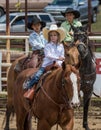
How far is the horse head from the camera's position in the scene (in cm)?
600

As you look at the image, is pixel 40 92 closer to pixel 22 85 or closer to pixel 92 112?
pixel 22 85

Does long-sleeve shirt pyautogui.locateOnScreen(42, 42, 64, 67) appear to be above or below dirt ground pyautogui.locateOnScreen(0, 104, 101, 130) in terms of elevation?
above

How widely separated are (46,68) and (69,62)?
0.99 metres

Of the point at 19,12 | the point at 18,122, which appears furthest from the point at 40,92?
the point at 19,12

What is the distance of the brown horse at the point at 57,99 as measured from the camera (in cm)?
611

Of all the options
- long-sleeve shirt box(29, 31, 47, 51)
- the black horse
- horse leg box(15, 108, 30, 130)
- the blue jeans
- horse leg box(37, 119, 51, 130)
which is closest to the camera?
horse leg box(37, 119, 51, 130)

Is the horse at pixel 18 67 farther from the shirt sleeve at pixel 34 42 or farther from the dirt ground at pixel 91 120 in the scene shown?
the dirt ground at pixel 91 120

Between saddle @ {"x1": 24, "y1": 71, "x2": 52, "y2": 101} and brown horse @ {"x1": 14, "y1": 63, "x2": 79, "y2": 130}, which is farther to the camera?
saddle @ {"x1": 24, "y1": 71, "x2": 52, "y2": 101}

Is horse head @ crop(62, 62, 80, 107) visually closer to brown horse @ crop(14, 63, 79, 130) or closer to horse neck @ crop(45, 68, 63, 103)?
brown horse @ crop(14, 63, 79, 130)

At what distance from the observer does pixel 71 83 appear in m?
6.05

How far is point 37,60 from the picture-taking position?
29.5ft

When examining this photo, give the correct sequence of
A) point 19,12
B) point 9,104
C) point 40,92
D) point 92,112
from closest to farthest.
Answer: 1. point 40,92
2. point 9,104
3. point 92,112
4. point 19,12

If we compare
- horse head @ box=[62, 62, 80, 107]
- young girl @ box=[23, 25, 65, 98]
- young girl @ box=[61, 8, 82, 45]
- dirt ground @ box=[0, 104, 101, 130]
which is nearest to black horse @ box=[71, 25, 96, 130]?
young girl @ box=[61, 8, 82, 45]

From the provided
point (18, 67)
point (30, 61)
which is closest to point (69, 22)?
point (30, 61)
